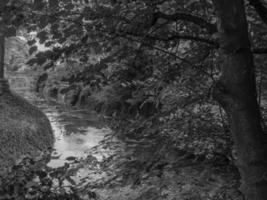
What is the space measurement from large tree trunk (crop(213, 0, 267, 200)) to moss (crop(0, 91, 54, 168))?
6.72m

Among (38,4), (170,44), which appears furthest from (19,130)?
(38,4)

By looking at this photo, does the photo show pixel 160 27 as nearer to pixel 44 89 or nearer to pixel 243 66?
pixel 243 66

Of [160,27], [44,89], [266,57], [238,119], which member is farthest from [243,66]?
[44,89]

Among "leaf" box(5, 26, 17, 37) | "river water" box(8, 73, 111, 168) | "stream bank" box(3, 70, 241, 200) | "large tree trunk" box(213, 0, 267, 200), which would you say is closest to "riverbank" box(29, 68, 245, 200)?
"stream bank" box(3, 70, 241, 200)

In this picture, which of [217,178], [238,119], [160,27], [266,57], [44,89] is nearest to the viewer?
[238,119]

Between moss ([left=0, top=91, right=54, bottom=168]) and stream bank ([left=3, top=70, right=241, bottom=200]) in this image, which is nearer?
stream bank ([left=3, top=70, right=241, bottom=200])

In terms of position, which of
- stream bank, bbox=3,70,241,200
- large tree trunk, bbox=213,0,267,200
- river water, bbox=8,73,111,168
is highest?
large tree trunk, bbox=213,0,267,200

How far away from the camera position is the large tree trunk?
2137 millimetres

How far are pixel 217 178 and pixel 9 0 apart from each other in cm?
239

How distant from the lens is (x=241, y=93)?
2.15 m

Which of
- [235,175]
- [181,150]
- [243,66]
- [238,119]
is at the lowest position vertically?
[235,175]

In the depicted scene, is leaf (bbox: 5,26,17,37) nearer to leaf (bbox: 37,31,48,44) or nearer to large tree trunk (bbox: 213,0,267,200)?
leaf (bbox: 37,31,48,44)

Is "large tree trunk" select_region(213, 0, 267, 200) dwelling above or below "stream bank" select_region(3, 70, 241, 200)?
above

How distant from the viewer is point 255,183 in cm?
219
